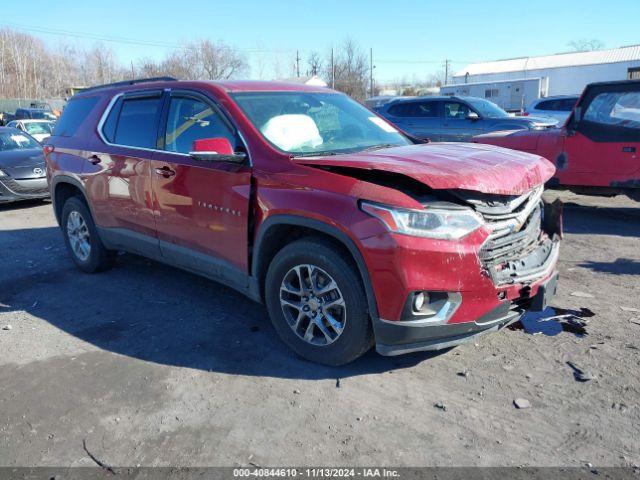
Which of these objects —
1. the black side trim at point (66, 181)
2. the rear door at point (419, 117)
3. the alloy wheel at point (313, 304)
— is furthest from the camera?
the rear door at point (419, 117)

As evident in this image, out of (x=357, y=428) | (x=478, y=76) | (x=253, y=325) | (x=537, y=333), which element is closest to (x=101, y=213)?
(x=253, y=325)

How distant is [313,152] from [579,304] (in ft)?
8.69

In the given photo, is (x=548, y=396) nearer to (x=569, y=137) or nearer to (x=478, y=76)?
(x=569, y=137)

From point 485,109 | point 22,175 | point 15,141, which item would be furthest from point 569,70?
point 22,175

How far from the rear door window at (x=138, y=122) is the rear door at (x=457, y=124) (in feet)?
27.9

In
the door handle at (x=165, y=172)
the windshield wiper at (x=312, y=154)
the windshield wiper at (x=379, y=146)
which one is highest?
the windshield wiper at (x=379, y=146)

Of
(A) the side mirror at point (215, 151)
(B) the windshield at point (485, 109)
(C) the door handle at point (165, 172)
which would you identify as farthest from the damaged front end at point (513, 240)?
(B) the windshield at point (485, 109)

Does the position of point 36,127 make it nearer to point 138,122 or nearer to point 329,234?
point 138,122

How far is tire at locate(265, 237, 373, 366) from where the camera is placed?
327cm

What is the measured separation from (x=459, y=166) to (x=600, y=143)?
5.19m

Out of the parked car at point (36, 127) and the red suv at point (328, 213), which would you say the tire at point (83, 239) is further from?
the parked car at point (36, 127)

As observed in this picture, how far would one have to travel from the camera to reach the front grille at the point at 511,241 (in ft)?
10.5

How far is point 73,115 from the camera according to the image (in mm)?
5848

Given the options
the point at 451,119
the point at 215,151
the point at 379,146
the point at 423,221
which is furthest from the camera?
the point at 451,119
